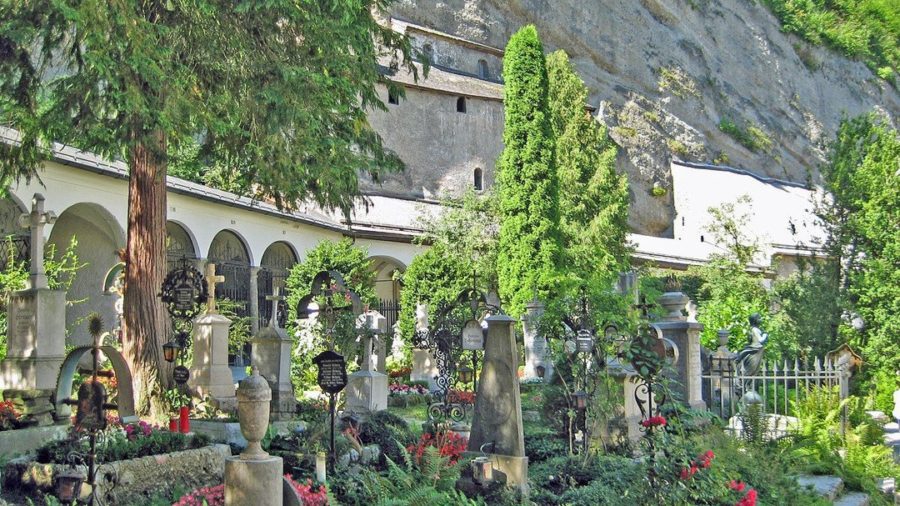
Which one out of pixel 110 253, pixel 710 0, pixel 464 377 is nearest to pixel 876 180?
pixel 464 377

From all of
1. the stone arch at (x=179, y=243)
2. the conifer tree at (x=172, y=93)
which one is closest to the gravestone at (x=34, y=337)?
the conifer tree at (x=172, y=93)

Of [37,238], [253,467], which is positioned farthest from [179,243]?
[253,467]

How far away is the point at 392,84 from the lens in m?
14.4

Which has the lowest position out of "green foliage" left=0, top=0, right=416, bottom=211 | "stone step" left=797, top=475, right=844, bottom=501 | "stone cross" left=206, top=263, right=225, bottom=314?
"stone step" left=797, top=475, right=844, bottom=501

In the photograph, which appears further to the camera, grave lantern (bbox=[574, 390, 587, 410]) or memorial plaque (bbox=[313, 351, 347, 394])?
grave lantern (bbox=[574, 390, 587, 410])

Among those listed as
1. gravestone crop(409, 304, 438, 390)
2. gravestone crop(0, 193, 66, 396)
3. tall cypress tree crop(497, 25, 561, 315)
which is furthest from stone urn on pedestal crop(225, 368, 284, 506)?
tall cypress tree crop(497, 25, 561, 315)

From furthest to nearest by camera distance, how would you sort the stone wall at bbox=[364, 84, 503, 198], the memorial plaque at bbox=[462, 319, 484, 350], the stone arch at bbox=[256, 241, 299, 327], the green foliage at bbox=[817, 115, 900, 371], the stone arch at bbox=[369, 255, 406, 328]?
the stone wall at bbox=[364, 84, 503, 198] < the stone arch at bbox=[369, 255, 406, 328] < the stone arch at bbox=[256, 241, 299, 327] < the green foliage at bbox=[817, 115, 900, 371] < the memorial plaque at bbox=[462, 319, 484, 350]

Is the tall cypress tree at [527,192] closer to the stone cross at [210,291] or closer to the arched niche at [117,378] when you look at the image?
the stone cross at [210,291]

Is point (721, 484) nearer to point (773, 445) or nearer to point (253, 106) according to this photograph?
point (773, 445)

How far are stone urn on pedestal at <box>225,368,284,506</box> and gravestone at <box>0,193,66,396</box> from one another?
5716mm

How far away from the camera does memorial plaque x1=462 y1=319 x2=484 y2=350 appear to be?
1172 centimetres

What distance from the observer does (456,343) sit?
14.0 m

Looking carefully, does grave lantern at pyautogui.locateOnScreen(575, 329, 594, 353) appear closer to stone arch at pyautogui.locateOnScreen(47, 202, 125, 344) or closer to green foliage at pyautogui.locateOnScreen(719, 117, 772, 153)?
stone arch at pyautogui.locateOnScreen(47, 202, 125, 344)

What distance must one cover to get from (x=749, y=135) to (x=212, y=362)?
4025 centimetres
